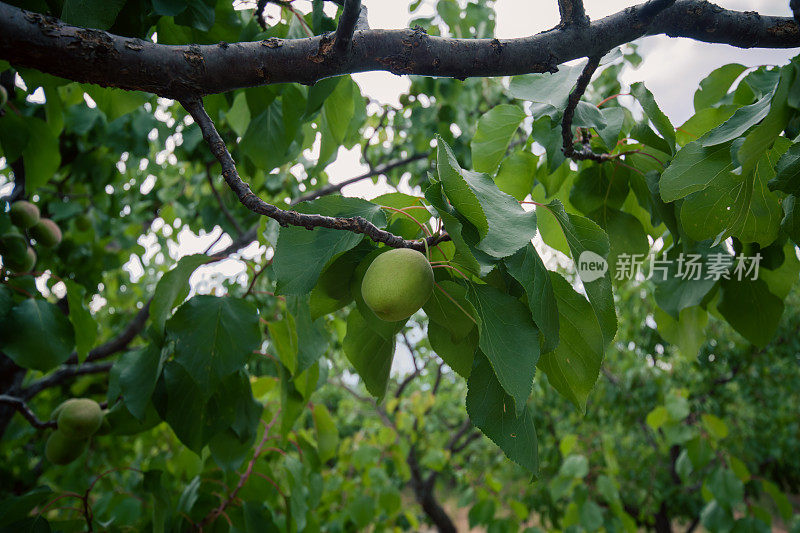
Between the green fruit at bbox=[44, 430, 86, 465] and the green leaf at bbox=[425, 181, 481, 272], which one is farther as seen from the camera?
the green fruit at bbox=[44, 430, 86, 465]

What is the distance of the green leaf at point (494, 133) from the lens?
99cm

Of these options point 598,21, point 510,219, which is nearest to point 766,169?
point 598,21

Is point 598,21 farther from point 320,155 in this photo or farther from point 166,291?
point 166,291

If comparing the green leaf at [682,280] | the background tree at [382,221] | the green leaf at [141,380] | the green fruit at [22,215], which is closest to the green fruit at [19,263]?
the background tree at [382,221]

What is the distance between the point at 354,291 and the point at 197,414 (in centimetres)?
45

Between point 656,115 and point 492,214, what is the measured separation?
0.41m

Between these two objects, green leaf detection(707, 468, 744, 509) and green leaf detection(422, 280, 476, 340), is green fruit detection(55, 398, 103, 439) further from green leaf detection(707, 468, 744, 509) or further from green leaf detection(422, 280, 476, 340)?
green leaf detection(707, 468, 744, 509)

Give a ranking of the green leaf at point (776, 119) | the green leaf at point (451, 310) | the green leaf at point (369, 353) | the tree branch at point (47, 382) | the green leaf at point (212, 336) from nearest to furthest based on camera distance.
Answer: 1. the green leaf at point (776, 119)
2. the green leaf at point (451, 310)
3. the green leaf at point (369, 353)
4. the green leaf at point (212, 336)
5. the tree branch at point (47, 382)

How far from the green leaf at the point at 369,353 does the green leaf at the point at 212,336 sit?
0.22 meters

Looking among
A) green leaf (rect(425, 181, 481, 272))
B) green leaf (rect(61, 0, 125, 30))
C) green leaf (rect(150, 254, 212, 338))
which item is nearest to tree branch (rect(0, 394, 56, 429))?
green leaf (rect(150, 254, 212, 338))

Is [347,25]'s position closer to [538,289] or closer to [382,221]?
[382,221]

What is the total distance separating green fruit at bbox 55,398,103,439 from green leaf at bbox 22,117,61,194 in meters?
0.54

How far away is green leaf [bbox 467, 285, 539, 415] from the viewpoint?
545 millimetres

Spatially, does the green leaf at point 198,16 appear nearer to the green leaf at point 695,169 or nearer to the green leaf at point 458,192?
the green leaf at point 458,192
